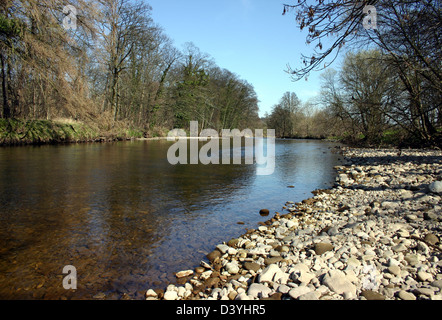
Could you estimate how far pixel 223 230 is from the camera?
447 centimetres

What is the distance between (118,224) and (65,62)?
12.6 meters

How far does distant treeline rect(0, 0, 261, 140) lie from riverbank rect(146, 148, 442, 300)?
14.1 m

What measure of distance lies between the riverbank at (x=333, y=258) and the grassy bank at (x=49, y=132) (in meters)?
17.7

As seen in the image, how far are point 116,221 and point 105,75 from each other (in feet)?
93.1

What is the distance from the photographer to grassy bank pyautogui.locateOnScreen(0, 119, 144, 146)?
16375 mm

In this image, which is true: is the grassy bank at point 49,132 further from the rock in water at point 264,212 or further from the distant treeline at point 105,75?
the rock in water at point 264,212

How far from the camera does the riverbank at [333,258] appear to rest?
100 inches

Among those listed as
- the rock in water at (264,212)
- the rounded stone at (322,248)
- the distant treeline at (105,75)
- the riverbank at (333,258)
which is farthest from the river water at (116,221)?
the distant treeline at (105,75)

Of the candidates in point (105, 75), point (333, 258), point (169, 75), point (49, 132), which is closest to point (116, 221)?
point (333, 258)

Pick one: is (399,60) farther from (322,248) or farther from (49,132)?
(49,132)

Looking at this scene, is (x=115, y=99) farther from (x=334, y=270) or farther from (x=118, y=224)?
(x=334, y=270)

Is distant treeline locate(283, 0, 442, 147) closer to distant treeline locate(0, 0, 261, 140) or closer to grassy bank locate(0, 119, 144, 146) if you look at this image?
distant treeline locate(0, 0, 261, 140)
